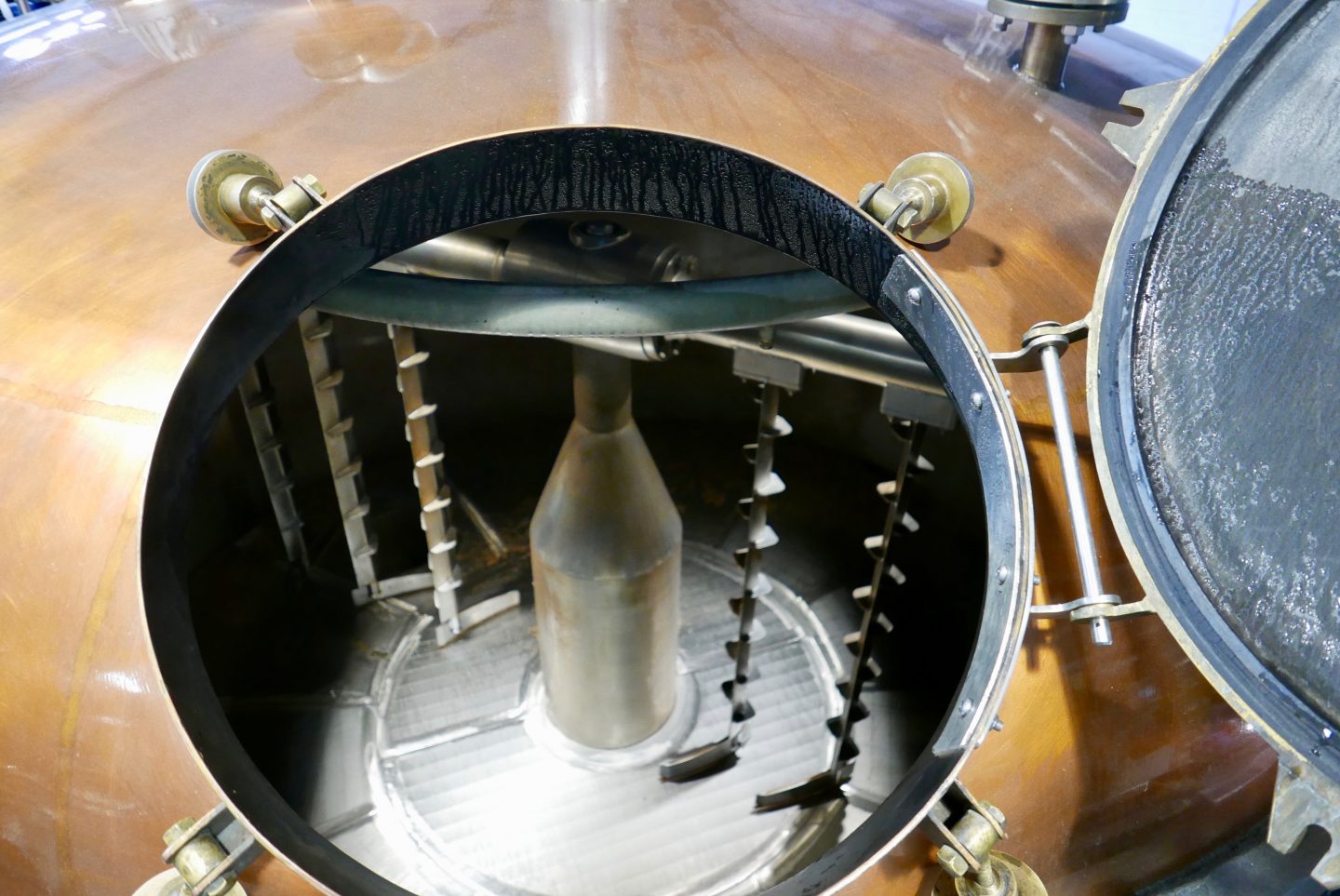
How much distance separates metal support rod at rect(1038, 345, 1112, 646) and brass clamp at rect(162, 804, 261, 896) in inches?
20.0

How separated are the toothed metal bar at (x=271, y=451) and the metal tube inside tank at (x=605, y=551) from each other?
601 millimetres

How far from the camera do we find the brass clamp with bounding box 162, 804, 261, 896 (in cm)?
54

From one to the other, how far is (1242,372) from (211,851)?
65 centimetres

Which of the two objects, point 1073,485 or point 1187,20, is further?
point 1187,20

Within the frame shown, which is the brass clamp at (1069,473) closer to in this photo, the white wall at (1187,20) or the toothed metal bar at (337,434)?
the toothed metal bar at (337,434)

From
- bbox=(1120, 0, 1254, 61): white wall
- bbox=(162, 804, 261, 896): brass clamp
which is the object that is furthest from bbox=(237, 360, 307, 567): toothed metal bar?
bbox=(1120, 0, 1254, 61): white wall

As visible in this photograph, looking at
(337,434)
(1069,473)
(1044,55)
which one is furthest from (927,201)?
(337,434)

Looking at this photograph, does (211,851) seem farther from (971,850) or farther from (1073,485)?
(1073,485)

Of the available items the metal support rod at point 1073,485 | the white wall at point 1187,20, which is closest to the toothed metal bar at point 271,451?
the metal support rod at point 1073,485

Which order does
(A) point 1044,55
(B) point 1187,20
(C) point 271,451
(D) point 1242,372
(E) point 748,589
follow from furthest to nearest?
(B) point 1187,20 < (C) point 271,451 < (E) point 748,589 < (A) point 1044,55 < (D) point 1242,372

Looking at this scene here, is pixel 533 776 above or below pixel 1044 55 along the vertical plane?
below

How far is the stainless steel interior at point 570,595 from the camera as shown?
1.39 metres

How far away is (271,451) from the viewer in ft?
5.45

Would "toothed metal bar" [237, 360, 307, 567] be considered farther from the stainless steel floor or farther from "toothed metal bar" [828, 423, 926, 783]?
"toothed metal bar" [828, 423, 926, 783]
